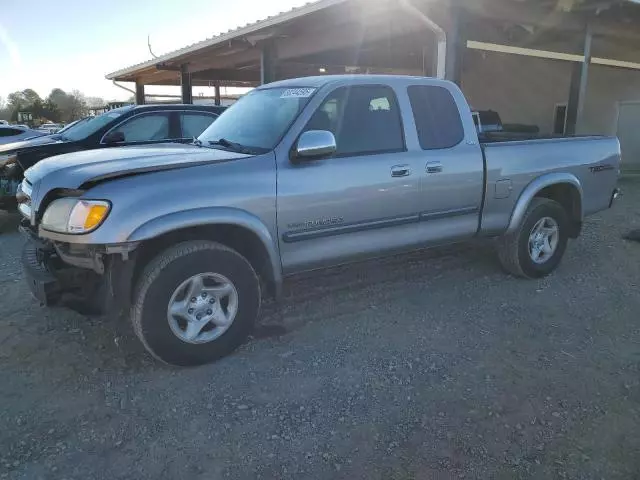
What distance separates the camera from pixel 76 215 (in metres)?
3.28

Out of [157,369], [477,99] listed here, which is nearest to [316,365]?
[157,369]

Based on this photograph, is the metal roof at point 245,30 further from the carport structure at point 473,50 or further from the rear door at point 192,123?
the rear door at point 192,123

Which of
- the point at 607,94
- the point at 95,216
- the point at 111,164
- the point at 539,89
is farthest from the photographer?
the point at 539,89

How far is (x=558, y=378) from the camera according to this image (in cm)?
351

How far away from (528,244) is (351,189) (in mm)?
2328

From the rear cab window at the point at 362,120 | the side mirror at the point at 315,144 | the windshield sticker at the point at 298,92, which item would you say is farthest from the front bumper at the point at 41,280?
the windshield sticker at the point at 298,92

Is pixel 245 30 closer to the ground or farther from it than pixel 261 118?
farther from it

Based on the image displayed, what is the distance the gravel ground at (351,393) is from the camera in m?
2.71

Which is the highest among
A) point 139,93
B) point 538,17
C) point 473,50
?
point 538,17

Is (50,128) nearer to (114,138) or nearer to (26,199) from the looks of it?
(114,138)

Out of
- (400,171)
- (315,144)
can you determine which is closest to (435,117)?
(400,171)

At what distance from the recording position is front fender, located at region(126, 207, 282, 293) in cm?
328

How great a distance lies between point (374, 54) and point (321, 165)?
13433 mm

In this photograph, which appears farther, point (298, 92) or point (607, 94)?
point (607, 94)
